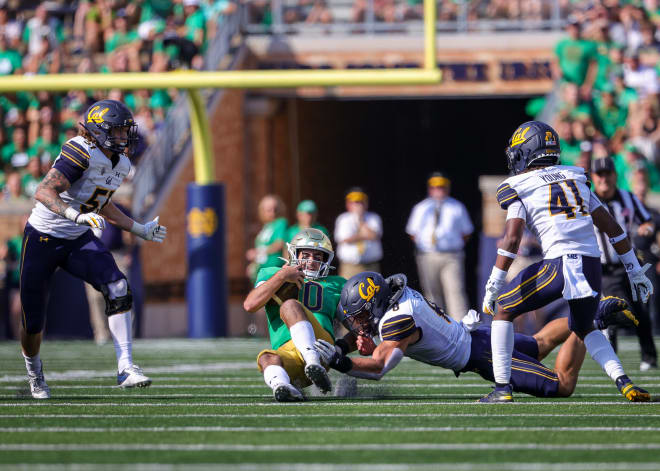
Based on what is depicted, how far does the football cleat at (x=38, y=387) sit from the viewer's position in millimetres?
6816

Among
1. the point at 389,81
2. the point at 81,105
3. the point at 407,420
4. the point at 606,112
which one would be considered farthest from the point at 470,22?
the point at 407,420

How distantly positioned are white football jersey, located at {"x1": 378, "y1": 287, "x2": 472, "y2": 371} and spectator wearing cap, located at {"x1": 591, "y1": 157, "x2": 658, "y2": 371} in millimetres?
2454

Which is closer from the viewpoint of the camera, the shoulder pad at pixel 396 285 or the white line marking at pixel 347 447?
the white line marking at pixel 347 447

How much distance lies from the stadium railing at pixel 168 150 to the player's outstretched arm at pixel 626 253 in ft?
29.4

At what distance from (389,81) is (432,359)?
254 inches

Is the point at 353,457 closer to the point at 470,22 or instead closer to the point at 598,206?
the point at 598,206

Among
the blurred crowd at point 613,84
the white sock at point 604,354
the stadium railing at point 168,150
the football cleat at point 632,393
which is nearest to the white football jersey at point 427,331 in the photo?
the white sock at point 604,354

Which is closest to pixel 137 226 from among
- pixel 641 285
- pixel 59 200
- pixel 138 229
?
pixel 138 229

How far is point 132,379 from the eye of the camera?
22.6 feet

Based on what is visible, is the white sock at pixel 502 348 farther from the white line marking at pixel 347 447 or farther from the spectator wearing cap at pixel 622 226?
the spectator wearing cap at pixel 622 226

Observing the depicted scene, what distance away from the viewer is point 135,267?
14.2 meters

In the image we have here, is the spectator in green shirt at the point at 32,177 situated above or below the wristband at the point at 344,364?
above

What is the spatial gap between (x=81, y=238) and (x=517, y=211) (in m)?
2.48

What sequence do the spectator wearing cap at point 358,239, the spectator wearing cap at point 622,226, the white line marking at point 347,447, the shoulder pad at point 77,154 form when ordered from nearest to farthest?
the white line marking at point 347,447
the shoulder pad at point 77,154
the spectator wearing cap at point 622,226
the spectator wearing cap at point 358,239
